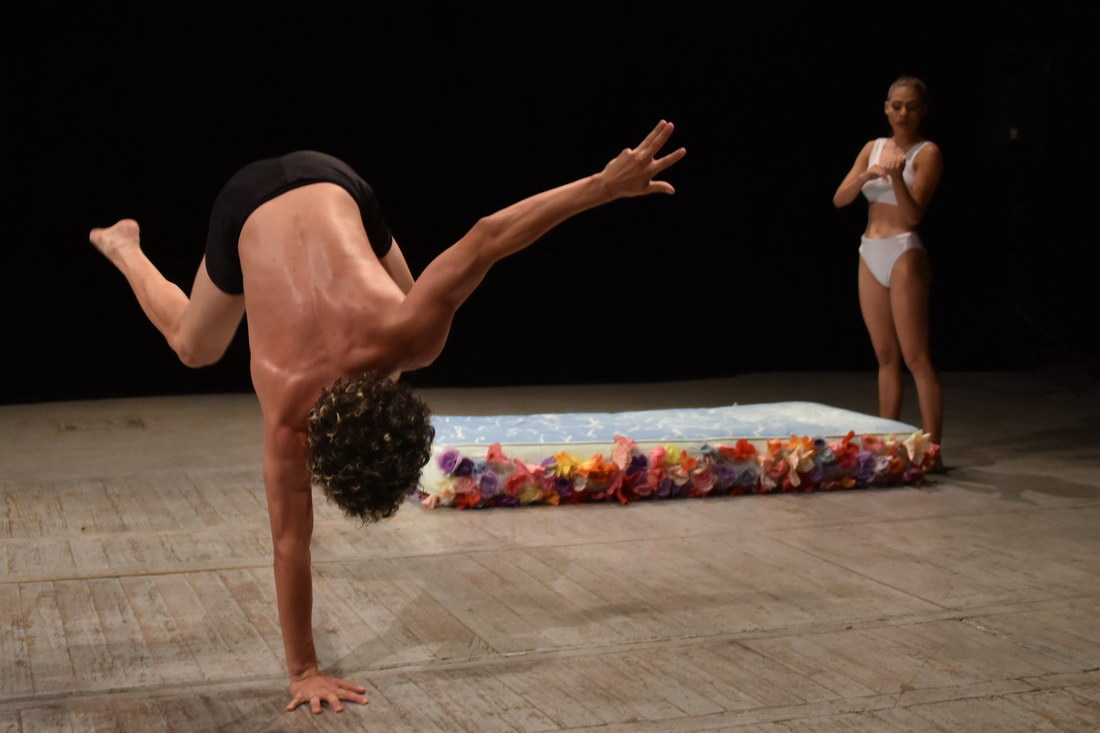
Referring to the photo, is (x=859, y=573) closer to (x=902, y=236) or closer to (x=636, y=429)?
(x=636, y=429)

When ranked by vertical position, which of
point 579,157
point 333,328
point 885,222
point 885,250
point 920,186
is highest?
point 579,157

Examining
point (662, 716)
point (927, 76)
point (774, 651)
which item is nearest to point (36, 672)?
point (662, 716)

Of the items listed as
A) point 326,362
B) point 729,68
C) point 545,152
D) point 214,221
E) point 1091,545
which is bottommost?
point 1091,545

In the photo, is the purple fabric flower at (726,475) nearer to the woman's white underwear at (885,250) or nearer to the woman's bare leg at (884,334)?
the woman's bare leg at (884,334)

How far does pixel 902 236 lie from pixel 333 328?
3.04 meters

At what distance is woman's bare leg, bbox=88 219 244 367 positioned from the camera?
3.19 metres

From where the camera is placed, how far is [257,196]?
118 inches

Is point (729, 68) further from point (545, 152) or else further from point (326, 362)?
point (326, 362)

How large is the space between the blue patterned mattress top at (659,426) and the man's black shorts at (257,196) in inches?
61.9

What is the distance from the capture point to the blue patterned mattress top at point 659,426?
4.82 meters

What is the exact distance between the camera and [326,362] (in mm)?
2693

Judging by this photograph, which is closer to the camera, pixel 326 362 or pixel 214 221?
pixel 326 362

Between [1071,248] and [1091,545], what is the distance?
285 inches

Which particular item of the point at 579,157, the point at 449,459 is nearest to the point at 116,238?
the point at 449,459
